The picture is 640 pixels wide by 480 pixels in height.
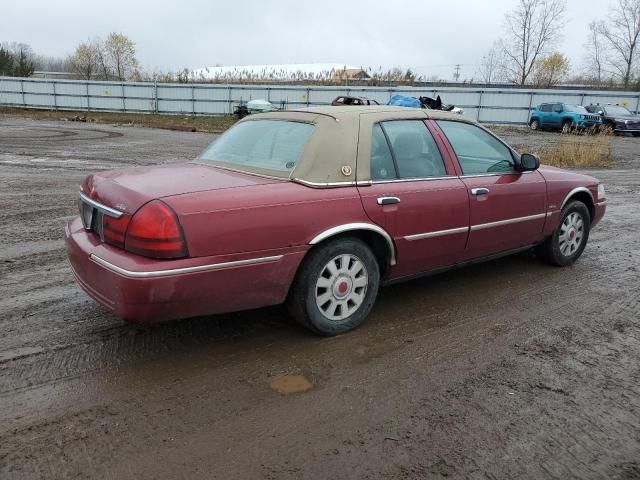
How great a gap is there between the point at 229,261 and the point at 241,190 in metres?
0.46

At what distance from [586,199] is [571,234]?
0.44 m

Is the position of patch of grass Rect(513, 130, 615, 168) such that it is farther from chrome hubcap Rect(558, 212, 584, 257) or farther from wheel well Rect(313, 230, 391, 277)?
wheel well Rect(313, 230, 391, 277)

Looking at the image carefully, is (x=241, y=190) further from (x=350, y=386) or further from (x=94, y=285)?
(x=350, y=386)

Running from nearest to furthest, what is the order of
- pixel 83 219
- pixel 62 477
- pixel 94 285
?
1. pixel 62 477
2. pixel 94 285
3. pixel 83 219

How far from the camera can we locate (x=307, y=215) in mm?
3377

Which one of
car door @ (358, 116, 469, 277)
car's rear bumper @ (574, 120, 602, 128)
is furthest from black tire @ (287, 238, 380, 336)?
car's rear bumper @ (574, 120, 602, 128)

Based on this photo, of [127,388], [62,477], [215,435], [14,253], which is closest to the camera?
[62,477]

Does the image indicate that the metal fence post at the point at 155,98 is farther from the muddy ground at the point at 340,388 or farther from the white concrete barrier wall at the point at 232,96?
the muddy ground at the point at 340,388

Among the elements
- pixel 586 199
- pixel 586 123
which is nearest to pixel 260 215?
pixel 586 199

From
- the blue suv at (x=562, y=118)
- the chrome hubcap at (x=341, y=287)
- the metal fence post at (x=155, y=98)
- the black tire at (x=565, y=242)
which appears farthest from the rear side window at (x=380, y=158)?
the metal fence post at (x=155, y=98)

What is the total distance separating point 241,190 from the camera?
10.8 ft

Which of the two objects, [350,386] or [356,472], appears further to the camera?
[350,386]

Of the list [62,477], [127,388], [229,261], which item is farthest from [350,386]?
[62,477]

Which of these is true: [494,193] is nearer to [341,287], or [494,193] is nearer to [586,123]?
[341,287]
